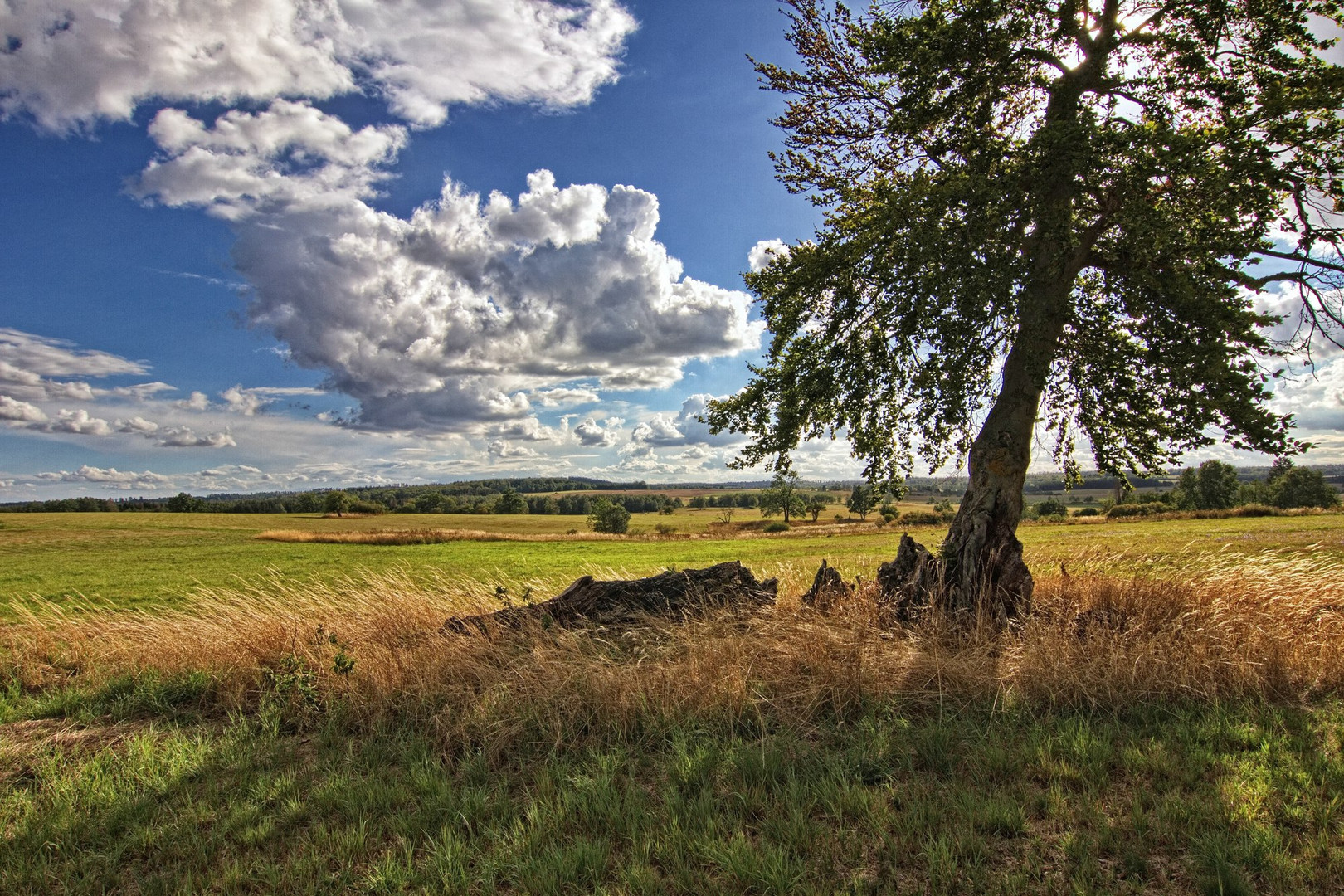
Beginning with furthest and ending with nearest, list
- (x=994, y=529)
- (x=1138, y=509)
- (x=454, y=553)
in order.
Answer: (x=1138, y=509)
(x=454, y=553)
(x=994, y=529)

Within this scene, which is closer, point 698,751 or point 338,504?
point 698,751

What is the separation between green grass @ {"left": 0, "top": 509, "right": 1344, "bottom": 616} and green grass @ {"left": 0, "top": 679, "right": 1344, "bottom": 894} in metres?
6.81

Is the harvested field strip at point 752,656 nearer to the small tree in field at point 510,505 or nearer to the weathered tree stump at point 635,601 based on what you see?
the weathered tree stump at point 635,601

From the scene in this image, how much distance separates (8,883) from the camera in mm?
4109

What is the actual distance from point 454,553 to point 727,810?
157 feet

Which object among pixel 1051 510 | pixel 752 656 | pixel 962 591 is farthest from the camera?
pixel 1051 510

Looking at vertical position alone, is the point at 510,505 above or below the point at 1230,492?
below

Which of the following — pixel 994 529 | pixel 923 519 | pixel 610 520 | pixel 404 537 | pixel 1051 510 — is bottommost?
pixel 923 519

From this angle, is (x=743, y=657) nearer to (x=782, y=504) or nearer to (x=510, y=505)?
(x=782, y=504)

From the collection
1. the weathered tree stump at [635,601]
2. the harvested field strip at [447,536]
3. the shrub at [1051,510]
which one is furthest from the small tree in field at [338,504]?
the weathered tree stump at [635,601]

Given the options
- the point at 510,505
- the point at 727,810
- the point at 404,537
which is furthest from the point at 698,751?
the point at 510,505

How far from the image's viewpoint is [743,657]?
23.5 feet

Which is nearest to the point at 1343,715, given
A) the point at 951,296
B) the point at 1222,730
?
the point at 1222,730

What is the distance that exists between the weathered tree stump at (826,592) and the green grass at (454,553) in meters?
4.71
